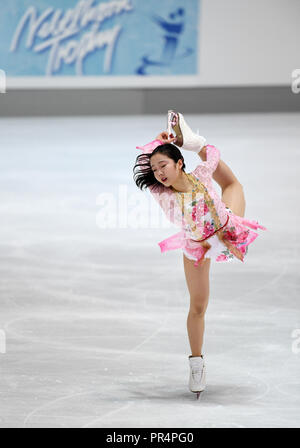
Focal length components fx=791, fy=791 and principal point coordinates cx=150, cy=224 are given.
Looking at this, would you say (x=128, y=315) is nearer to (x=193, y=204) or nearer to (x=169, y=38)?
(x=193, y=204)

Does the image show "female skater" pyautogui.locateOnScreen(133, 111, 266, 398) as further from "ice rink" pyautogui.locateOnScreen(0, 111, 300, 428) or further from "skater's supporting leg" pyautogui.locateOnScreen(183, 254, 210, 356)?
"ice rink" pyautogui.locateOnScreen(0, 111, 300, 428)

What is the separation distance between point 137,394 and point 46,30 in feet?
33.5

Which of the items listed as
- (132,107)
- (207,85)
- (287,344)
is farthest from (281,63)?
(287,344)

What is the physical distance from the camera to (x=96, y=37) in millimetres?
12312

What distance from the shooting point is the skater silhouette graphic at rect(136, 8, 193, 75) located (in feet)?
41.0

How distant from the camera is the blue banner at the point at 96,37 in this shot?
1220 cm

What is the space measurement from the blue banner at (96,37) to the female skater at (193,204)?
10.1m

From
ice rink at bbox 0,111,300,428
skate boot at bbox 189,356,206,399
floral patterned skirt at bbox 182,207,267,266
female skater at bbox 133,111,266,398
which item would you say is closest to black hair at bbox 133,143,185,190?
female skater at bbox 133,111,266,398

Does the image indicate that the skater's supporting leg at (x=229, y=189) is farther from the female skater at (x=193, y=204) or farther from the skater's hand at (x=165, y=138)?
the skater's hand at (x=165, y=138)

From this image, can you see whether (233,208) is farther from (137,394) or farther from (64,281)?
(64,281)

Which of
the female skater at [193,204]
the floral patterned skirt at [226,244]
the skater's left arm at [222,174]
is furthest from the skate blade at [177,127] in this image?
the floral patterned skirt at [226,244]

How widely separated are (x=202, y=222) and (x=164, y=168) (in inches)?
8.4

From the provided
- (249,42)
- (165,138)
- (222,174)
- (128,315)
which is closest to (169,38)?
(249,42)

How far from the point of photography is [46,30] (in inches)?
482
